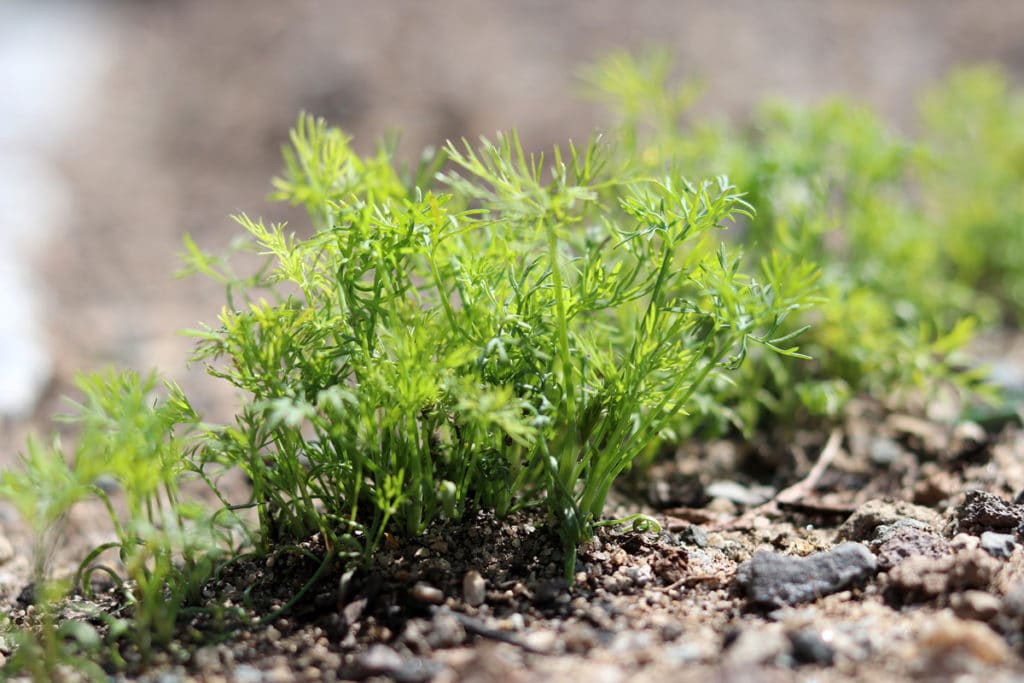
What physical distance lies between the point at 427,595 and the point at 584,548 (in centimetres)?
32

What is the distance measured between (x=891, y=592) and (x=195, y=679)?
44.0 inches

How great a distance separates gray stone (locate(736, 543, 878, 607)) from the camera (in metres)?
1.53

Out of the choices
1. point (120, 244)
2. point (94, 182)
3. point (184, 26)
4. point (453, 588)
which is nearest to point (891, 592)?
point (453, 588)

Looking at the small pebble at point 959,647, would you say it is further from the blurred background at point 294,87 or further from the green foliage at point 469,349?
the blurred background at point 294,87

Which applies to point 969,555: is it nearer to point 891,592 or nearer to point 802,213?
point 891,592

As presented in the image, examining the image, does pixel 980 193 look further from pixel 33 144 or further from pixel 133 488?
pixel 33 144

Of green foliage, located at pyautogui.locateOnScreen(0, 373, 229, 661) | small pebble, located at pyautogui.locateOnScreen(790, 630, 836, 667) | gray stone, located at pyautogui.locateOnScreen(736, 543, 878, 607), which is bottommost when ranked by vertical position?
small pebble, located at pyautogui.locateOnScreen(790, 630, 836, 667)

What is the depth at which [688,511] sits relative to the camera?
6.68 feet

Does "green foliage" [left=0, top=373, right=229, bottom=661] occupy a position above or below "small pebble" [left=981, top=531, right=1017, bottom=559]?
above

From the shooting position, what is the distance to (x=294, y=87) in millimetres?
5250

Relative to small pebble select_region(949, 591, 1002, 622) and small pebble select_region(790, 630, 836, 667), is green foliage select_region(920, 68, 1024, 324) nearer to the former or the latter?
small pebble select_region(949, 591, 1002, 622)

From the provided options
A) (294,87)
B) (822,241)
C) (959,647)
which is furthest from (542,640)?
(294,87)

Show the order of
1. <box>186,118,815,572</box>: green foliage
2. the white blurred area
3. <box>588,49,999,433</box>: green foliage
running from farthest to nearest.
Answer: the white blurred area
<box>588,49,999,433</box>: green foliage
<box>186,118,815,572</box>: green foliage

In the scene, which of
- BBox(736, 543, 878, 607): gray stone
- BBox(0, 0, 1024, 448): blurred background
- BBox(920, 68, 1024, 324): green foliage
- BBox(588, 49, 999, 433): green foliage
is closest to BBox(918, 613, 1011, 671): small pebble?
BBox(736, 543, 878, 607): gray stone
